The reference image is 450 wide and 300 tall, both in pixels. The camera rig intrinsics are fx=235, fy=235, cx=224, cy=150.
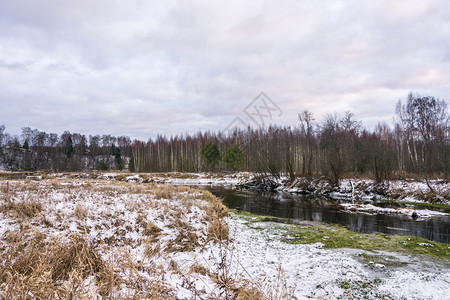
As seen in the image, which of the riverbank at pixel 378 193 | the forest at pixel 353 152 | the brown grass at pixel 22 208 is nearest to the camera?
the brown grass at pixel 22 208

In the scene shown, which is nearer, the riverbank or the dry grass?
the dry grass

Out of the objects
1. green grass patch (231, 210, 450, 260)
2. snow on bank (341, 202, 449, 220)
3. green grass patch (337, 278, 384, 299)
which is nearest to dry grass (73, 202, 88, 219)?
green grass patch (231, 210, 450, 260)

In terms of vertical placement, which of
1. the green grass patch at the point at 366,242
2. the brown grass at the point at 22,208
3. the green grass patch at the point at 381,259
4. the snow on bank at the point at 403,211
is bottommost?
the snow on bank at the point at 403,211

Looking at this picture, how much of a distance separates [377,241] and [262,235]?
4.11 meters

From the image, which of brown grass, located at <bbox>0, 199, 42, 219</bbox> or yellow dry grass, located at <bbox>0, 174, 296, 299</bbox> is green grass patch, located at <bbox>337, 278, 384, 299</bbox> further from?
brown grass, located at <bbox>0, 199, 42, 219</bbox>

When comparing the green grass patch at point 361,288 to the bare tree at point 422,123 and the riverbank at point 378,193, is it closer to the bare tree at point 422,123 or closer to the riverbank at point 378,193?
the riverbank at point 378,193

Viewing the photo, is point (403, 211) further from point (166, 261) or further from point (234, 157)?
point (234, 157)

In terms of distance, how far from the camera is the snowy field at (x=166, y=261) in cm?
316

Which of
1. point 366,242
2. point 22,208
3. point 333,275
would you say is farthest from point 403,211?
point 22,208

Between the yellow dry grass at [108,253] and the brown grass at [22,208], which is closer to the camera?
the yellow dry grass at [108,253]

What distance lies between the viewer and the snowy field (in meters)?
3.16

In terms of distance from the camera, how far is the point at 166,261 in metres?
4.96

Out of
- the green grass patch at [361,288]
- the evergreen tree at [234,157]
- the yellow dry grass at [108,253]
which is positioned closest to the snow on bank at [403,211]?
the yellow dry grass at [108,253]

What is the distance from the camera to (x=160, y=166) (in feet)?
235
